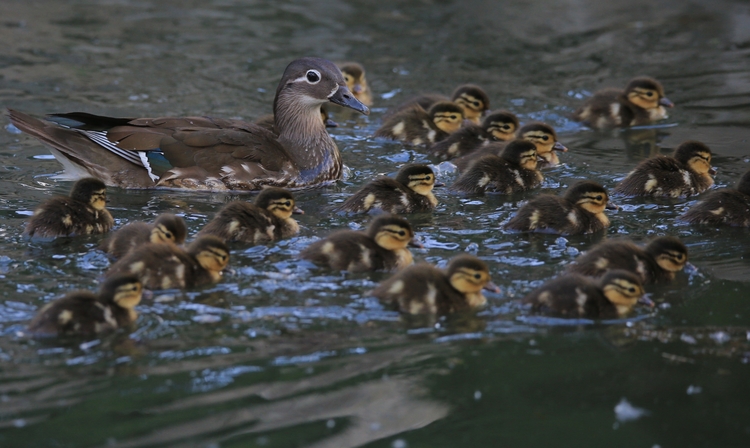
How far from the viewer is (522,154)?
6938 mm

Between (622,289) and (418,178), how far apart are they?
2015mm

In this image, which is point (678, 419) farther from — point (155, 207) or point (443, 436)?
point (155, 207)

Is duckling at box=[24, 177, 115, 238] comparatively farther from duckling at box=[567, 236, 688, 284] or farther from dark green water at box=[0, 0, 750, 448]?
duckling at box=[567, 236, 688, 284]

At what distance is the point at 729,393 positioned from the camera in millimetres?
4043

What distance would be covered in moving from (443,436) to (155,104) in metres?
6.25

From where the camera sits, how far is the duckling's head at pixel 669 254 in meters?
5.10

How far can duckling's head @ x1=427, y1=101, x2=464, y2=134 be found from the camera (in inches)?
323

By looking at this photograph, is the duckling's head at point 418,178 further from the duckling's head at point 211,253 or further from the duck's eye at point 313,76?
the duckling's head at point 211,253

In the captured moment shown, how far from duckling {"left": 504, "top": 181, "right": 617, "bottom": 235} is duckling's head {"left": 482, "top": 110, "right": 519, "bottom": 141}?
6.16ft

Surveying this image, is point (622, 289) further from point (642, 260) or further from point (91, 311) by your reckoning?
point (91, 311)

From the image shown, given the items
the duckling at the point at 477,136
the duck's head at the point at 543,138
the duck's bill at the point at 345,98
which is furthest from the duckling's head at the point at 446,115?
the duck's bill at the point at 345,98

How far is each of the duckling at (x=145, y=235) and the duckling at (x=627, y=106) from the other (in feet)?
14.8

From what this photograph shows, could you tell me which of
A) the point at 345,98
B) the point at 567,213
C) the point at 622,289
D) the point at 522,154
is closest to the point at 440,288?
the point at 622,289

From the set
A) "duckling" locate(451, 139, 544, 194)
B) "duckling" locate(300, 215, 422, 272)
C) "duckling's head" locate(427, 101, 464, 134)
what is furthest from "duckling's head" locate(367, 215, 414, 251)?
"duckling's head" locate(427, 101, 464, 134)
